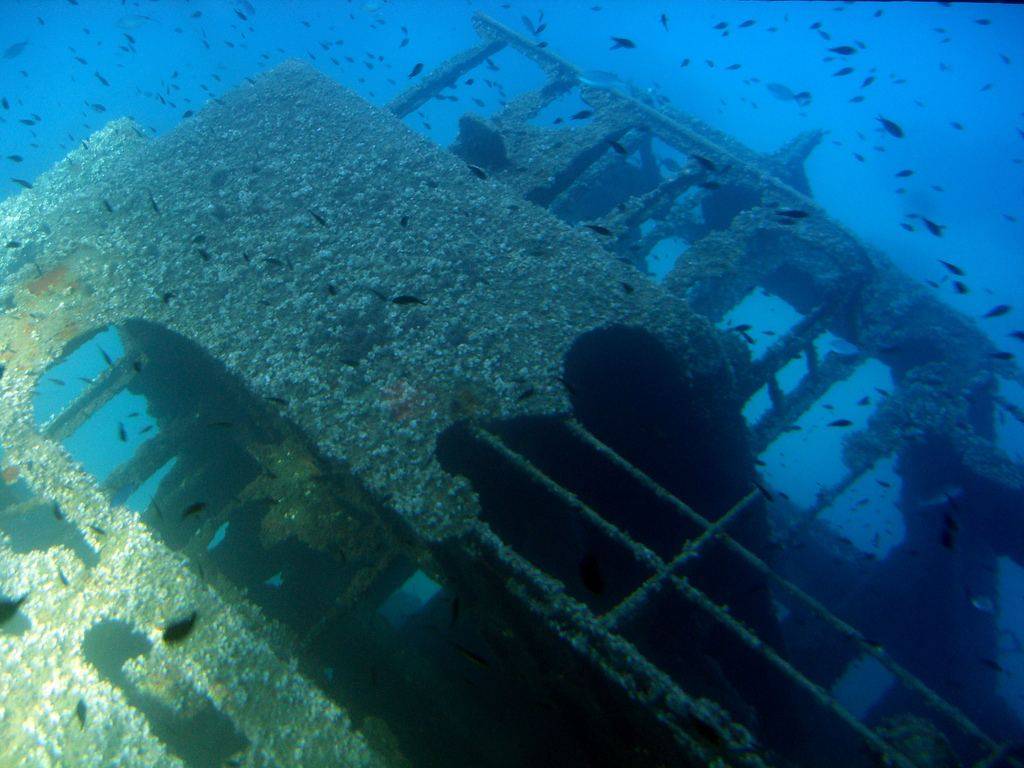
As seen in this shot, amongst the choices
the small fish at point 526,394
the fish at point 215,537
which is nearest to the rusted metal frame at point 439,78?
the fish at point 215,537

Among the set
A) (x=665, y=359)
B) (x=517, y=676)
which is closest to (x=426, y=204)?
(x=665, y=359)

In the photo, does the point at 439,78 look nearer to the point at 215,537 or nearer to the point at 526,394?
the point at 526,394

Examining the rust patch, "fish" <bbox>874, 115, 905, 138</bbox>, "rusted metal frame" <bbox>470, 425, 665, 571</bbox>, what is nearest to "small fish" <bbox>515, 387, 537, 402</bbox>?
"rusted metal frame" <bbox>470, 425, 665, 571</bbox>

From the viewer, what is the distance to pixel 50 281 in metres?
6.40

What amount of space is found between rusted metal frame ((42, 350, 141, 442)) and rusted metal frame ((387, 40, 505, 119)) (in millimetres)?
7474

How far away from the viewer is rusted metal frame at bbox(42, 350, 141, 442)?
6.49 m

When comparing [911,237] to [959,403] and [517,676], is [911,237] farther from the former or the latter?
[517,676]


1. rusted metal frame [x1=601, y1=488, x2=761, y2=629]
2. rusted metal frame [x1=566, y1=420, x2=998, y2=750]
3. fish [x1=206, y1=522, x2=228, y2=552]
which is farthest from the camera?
fish [x1=206, y1=522, x2=228, y2=552]

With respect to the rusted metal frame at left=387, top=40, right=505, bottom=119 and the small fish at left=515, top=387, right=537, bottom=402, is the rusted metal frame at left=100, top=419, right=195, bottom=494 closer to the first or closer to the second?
the small fish at left=515, top=387, right=537, bottom=402

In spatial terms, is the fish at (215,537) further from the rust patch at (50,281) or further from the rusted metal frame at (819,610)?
the rusted metal frame at (819,610)

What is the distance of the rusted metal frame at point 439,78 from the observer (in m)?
11.2

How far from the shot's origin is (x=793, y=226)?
8.00m

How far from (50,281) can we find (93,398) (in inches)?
59.3

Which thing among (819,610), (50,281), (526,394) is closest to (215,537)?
(50,281)
